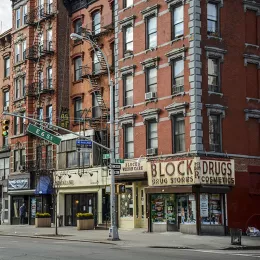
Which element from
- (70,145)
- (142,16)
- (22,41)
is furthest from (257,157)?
(22,41)

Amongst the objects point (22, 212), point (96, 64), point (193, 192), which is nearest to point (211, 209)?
point (193, 192)

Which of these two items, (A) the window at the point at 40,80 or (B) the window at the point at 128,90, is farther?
(A) the window at the point at 40,80

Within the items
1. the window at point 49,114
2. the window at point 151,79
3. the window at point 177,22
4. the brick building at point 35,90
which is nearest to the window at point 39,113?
the brick building at point 35,90

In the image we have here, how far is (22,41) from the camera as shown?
49.5 m

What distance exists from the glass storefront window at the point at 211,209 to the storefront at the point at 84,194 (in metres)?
8.83

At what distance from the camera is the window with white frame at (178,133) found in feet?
107

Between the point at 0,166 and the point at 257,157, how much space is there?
2704 cm

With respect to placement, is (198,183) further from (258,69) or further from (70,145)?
(70,145)

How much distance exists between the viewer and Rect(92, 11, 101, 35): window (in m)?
42.3

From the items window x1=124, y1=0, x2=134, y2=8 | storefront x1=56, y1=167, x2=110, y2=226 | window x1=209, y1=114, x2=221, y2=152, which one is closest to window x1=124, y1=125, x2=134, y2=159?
storefront x1=56, y1=167, x2=110, y2=226

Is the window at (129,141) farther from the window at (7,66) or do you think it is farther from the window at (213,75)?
the window at (7,66)

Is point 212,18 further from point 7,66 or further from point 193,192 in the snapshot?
point 7,66

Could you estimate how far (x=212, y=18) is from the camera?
1313 inches

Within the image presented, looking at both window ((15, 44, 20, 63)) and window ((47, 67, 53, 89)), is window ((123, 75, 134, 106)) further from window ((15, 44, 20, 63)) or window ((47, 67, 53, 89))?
window ((15, 44, 20, 63))
